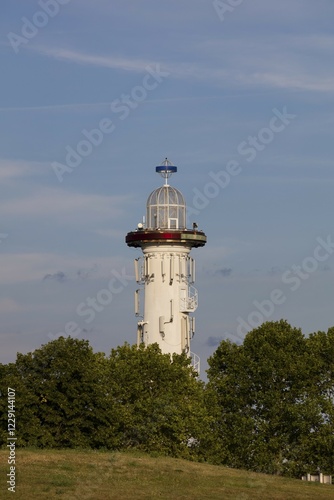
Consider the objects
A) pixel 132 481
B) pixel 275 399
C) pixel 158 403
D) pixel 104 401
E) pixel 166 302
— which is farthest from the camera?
pixel 166 302

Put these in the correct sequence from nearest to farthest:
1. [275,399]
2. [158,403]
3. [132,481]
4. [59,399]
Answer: [132,481], [59,399], [158,403], [275,399]

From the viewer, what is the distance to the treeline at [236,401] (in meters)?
107

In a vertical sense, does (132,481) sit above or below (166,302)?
below

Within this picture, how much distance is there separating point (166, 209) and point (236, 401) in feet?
85.2

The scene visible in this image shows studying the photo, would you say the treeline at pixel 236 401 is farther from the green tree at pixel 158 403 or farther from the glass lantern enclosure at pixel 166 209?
the glass lantern enclosure at pixel 166 209

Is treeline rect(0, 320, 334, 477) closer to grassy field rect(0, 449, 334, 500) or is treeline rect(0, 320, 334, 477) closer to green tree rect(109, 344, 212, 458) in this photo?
green tree rect(109, 344, 212, 458)

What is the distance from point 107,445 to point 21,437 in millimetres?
6519

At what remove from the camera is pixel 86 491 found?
69.9 m

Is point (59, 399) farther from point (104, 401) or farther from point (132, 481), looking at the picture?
point (132, 481)

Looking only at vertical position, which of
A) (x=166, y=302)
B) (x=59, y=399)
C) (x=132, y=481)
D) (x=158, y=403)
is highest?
(x=166, y=302)

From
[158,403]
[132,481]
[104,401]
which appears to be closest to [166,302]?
[158,403]

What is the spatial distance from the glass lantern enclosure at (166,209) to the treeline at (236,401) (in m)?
17.4

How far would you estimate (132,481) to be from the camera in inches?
2916

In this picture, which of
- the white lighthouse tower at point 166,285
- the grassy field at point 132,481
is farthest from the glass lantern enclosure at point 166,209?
the grassy field at point 132,481
